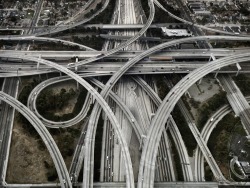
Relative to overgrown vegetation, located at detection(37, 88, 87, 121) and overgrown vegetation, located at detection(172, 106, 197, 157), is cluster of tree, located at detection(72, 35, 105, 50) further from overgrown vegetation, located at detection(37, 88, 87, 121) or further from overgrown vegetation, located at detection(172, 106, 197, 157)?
overgrown vegetation, located at detection(172, 106, 197, 157)

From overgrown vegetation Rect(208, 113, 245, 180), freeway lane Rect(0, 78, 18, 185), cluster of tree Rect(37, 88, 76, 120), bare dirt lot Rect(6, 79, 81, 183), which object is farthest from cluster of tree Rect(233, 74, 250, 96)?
freeway lane Rect(0, 78, 18, 185)

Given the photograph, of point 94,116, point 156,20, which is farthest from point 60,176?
point 156,20

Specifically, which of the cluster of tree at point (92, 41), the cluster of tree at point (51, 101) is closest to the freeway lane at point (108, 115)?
the cluster of tree at point (51, 101)

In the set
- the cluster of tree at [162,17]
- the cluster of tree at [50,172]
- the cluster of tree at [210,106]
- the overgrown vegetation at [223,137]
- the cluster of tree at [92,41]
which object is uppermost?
the cluster of tree at [162,17]

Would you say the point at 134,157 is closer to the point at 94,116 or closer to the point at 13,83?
the point at 94,116

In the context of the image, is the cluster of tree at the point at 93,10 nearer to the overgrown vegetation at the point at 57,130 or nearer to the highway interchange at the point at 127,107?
the highway interchange at the point at 127,107

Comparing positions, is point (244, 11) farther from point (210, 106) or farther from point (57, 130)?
point (57, 130)

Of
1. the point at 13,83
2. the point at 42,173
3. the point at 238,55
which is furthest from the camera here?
the point at 238,55
